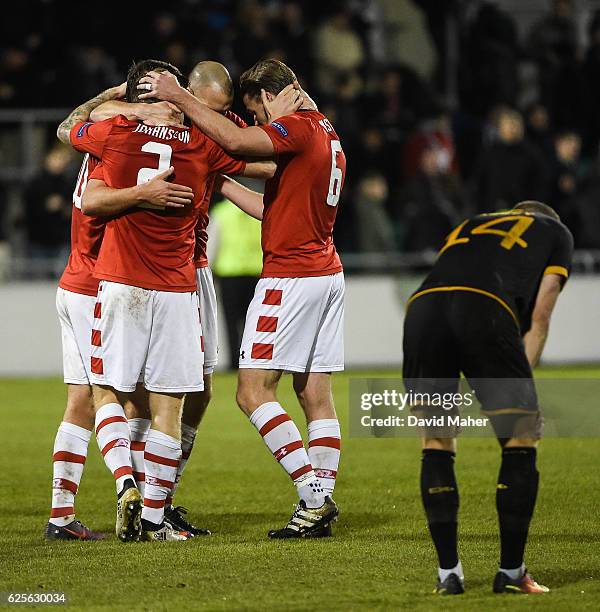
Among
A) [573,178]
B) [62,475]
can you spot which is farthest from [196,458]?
[573,178]

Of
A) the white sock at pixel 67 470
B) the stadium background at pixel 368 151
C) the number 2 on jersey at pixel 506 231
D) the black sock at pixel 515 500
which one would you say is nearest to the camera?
the black sock at pixel 515 500

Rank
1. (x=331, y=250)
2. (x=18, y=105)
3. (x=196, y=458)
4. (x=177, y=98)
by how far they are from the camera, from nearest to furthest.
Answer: (x=177, y=98) < (x=331, y=250) < (x=196, y=458) < (x=18, y=105)

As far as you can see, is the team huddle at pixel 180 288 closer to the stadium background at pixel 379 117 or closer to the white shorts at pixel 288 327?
the white shorts at pixel 288 327

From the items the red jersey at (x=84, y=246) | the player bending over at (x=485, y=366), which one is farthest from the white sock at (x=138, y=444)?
the player bending over at (x=485, y=366)

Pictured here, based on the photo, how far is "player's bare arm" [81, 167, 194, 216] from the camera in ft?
21.3

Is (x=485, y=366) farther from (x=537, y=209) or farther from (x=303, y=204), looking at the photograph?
(x=303, y=204)

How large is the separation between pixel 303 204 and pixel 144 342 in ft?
3.48

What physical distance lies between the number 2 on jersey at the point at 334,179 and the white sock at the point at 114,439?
4.98ft

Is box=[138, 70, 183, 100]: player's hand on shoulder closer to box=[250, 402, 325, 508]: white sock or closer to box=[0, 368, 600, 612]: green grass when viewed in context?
box=[250, 402, 325, 508]: white sock

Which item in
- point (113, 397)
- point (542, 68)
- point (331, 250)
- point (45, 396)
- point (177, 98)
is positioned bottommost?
point (45, 396)

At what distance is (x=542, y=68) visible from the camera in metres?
19.0

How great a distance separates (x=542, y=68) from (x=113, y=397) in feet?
44.4

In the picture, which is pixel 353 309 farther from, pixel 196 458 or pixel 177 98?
pixel 177 98

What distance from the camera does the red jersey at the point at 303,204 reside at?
270 inches
